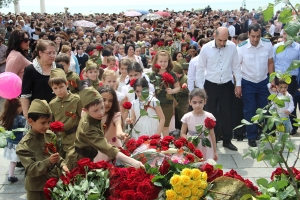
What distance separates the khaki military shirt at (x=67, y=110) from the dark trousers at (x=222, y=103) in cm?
264

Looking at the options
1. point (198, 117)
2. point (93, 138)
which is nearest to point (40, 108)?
point (93, 138)

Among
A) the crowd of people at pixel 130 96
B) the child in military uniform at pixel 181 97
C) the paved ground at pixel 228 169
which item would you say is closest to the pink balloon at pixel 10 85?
the crowd of people at pixel 130 96

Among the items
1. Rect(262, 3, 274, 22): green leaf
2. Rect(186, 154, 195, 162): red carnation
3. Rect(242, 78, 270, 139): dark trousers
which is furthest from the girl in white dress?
Rect(262, 3, 274, 22): green leaf

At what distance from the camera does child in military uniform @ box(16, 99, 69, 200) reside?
4137 millimetres

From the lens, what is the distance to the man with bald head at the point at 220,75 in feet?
23.5

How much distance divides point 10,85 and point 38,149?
1.89 m

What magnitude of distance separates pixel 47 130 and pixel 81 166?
3.22 feet

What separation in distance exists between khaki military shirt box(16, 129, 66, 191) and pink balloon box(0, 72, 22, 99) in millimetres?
1725

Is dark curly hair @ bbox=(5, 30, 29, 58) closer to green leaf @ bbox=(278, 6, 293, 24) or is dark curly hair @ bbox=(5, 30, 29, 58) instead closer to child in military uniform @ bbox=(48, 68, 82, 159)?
child in military uniform @ bbox=(48, 68, 82, 159)

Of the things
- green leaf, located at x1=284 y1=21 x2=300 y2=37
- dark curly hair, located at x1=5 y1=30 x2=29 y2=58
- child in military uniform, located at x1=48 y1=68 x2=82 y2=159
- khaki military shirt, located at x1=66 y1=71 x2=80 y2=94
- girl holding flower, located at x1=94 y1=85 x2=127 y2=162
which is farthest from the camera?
khaki military shirt, located at x1=66 y1=71 x2=80 y2=94

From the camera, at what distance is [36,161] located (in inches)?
163

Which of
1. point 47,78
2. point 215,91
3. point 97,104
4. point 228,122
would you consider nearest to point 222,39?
point 215,91

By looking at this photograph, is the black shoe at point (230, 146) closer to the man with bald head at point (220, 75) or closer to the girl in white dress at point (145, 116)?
the man with bald head at point (220, 75)

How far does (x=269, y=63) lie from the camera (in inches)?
301
